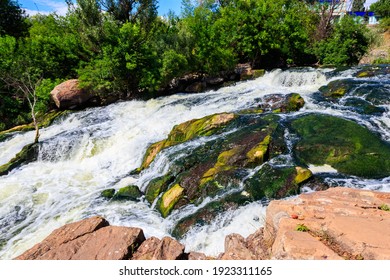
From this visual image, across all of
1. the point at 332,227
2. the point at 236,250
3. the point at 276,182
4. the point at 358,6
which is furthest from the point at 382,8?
the point at 236,250

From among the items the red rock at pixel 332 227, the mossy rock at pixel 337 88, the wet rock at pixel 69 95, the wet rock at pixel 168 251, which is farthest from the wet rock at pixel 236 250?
the wet rock at pixel 69 95

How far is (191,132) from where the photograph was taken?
10.9 meters

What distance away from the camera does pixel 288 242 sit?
3.36 meters

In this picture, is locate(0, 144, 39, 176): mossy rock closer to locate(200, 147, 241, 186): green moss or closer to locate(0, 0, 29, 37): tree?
locate(200, 147, 241, 186): green moss

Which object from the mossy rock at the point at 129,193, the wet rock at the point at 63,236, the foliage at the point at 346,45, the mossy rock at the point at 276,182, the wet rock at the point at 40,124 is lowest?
the mossy rock at the point at 129,193

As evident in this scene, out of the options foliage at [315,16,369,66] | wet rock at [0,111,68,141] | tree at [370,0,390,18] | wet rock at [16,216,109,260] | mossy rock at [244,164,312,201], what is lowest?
mossy rock at [244,164,312,201]

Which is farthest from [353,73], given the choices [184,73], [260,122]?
[184,73]

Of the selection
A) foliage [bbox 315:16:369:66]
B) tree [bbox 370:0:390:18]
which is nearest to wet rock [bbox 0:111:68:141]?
foliage [bbox 315:16:369:66]

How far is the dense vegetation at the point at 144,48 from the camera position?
17609 mm

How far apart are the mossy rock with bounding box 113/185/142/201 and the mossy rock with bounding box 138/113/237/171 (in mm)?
1505

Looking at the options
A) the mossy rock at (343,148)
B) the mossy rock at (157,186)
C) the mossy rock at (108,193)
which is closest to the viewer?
the mossy rock at (343,148)

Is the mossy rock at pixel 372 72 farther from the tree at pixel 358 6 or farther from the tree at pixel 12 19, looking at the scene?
the tree at pixel 358 6

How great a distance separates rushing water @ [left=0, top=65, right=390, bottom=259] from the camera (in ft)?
22.2

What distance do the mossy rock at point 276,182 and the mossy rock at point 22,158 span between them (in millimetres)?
10147
